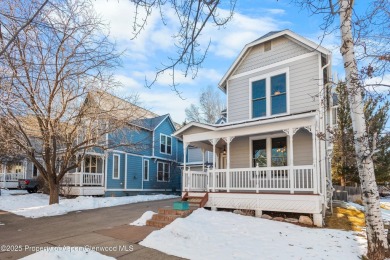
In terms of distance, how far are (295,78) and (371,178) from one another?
657 centimetres

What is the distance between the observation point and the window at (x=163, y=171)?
26703 mm

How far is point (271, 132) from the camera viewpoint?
12180mm

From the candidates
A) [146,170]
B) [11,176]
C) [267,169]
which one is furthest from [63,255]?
[11,176]

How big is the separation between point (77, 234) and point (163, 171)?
1897cm

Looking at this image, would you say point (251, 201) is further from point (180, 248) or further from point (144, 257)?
point (144, 257)

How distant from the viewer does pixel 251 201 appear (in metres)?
10.9

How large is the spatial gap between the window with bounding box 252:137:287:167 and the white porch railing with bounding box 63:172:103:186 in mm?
12001

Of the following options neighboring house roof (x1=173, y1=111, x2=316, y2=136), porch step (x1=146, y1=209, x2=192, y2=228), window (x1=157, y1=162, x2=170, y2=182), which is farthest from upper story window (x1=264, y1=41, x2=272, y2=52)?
window (x1=157, y1=162, x2=170, y2=182)

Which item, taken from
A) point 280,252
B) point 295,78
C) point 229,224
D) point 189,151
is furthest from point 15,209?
point 189,151

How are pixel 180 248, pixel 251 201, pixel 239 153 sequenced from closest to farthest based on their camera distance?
pixel 180 248 → pixel 251 201 → pixel 239 153

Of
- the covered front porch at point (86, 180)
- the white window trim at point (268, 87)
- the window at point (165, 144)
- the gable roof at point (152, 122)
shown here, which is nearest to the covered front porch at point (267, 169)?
the white window trim at point (268, 87)

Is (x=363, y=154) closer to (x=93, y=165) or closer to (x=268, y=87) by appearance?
(x=268, y=87)

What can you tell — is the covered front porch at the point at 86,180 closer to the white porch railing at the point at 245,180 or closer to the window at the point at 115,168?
the window at the point at 115,168

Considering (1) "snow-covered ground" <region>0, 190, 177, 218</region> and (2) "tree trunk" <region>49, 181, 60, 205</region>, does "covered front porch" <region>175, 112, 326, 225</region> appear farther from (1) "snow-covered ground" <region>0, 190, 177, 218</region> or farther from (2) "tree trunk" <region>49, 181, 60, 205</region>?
(2) "tree trunk" <region>49, 181, 60, 205</region>
